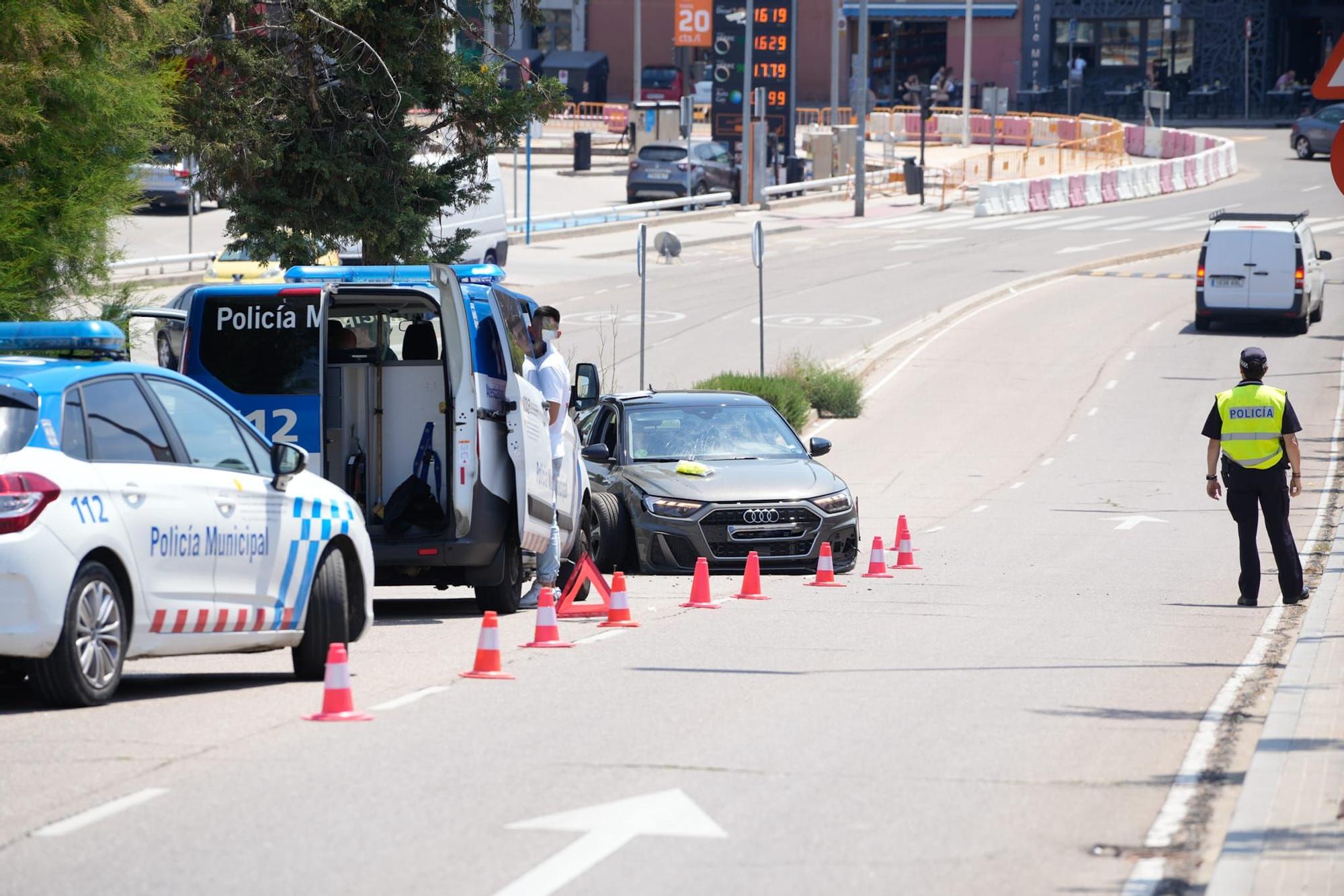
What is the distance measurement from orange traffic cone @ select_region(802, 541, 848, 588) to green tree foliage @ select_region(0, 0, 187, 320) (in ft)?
19.0

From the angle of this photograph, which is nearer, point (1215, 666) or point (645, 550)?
point (1215, 666)

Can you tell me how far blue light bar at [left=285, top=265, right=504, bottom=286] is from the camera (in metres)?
12.4

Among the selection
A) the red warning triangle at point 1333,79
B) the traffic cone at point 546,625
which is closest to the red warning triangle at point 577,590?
the traffic cone at point 546,625

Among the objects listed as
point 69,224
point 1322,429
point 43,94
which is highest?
point 43,94

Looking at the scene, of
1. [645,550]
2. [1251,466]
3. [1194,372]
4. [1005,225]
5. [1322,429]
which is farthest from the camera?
[1005,225]

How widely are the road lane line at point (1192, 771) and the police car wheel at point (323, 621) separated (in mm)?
4266

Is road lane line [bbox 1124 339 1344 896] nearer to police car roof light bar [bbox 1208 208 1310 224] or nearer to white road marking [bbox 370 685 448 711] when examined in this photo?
white road marking [bbox 370 685 448 711]

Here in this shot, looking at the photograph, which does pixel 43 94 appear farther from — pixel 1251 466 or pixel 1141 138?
pixel 1141 138

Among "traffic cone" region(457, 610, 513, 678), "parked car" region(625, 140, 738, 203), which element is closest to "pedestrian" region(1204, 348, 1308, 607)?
"traffic cone" region(457, 610, 513, 678)

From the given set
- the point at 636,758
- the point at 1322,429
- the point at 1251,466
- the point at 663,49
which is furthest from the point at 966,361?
the point at 663,49

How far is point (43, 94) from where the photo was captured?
12.9 metres

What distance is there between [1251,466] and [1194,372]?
19550mm

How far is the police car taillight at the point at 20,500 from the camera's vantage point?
25.7 ft

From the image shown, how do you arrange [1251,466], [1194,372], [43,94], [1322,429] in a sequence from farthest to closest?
1. [1194,372]
2. [1322,429]
3. [1251,466]
4. [43,94]
